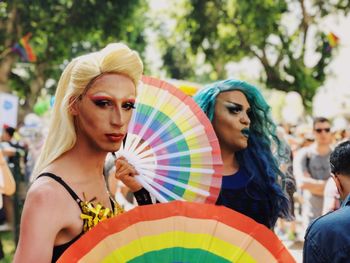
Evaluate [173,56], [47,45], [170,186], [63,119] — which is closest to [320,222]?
[170,186]

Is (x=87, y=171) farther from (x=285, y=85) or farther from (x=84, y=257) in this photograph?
(x=285, y=85)

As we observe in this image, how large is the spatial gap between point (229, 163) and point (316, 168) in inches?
159

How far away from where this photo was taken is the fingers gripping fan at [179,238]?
1.70 m

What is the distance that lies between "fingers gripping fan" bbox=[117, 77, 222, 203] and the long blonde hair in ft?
2.06

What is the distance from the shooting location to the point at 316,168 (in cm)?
730

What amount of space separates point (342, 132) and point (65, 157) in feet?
33.4

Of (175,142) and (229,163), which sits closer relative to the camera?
(175,142)

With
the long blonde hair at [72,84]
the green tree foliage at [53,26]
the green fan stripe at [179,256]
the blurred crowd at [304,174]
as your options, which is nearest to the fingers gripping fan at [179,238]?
the green fan stripe at [179,256]

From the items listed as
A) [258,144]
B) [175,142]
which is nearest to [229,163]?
[258,144]

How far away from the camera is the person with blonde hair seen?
6.53 ft

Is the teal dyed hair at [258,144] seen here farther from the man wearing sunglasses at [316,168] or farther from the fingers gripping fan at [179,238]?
the man wearing sunglasses at [316,168]

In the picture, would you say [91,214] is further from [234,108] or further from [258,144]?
[258,144]

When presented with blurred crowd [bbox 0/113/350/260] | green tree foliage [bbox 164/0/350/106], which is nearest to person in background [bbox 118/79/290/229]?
blurred crowd [bbox 0/113/350/260]

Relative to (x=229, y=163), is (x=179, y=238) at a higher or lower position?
higher
